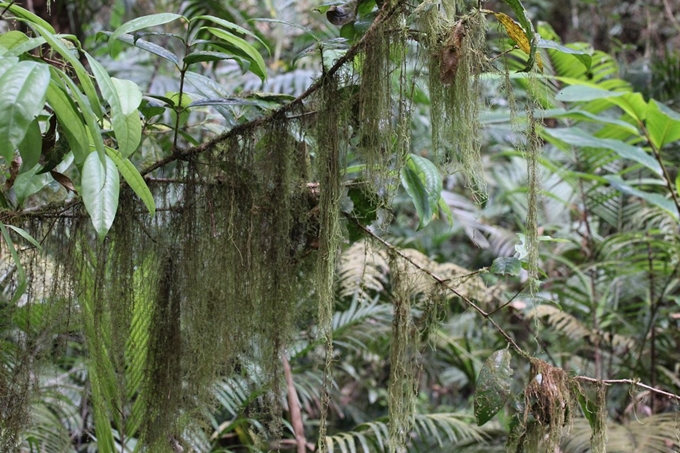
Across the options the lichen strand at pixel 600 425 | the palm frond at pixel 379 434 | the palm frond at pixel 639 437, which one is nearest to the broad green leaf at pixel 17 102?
the lichen strand at pixel 600 425

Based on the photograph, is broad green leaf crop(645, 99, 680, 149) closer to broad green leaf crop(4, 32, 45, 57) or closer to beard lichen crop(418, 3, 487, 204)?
beard lichen crop(418, 3, 487, 204)

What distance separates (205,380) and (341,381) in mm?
1821

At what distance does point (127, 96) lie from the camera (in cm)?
67

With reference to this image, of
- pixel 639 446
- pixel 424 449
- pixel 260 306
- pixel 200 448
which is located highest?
pixel 260 306

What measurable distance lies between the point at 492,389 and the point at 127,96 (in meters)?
0.78

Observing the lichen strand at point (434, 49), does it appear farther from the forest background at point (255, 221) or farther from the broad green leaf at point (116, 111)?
the broad green leaf at point (116, 111)

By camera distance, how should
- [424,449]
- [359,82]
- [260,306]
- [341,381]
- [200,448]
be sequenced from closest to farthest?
[359,82]
[260,306]
[200,448]
[424,449]
[341,381]

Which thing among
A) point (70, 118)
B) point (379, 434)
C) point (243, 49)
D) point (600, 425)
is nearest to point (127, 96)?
point (70, 118)

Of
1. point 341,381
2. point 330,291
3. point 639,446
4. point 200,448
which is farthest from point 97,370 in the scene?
point 341,381

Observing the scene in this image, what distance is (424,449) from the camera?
213cm

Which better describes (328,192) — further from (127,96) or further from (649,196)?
(649,196)

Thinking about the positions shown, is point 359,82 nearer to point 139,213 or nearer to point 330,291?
point 330,291

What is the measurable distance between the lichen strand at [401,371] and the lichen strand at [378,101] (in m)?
0.25

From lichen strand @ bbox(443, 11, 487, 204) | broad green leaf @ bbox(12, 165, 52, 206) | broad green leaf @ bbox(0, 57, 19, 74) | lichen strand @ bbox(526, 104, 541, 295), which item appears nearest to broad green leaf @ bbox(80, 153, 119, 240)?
broad green leaf @ bbox(0, 57, 19, 74)
